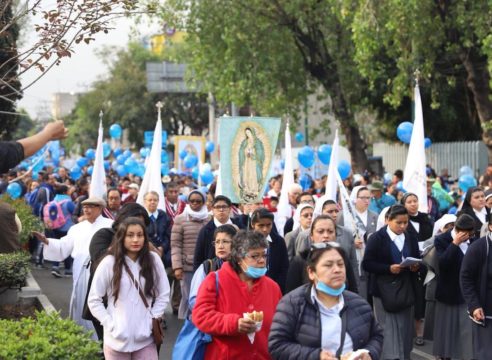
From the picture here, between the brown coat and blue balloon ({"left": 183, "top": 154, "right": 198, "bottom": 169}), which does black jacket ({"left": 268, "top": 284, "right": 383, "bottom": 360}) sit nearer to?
the brown coat

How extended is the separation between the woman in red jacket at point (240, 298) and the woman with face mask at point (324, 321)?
78cm

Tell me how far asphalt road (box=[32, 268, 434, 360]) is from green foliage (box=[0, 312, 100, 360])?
1389 mm

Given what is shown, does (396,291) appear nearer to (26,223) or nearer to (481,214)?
(481,214)

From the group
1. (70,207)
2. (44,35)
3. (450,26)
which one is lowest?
(70,207)

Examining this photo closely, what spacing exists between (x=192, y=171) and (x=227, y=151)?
1553 centimetres

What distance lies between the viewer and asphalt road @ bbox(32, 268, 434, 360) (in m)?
11.2

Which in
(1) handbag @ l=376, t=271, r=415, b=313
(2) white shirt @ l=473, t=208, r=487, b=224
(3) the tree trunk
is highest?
(3) the tree trunk

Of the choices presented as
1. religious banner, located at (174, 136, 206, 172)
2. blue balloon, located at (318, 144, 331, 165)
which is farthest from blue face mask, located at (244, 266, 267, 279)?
religious banner, located at (174, 136, 206, 172)

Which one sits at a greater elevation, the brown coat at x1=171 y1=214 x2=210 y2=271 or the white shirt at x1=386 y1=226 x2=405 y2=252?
the white shirt at x1=386 y1=226 x2=405 y2=252

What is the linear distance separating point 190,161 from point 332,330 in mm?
22361

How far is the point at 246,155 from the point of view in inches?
518

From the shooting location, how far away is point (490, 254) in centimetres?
884

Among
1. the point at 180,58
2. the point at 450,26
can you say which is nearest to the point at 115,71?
the point at 180,58

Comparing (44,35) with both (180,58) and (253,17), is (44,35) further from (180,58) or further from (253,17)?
(180,58)
